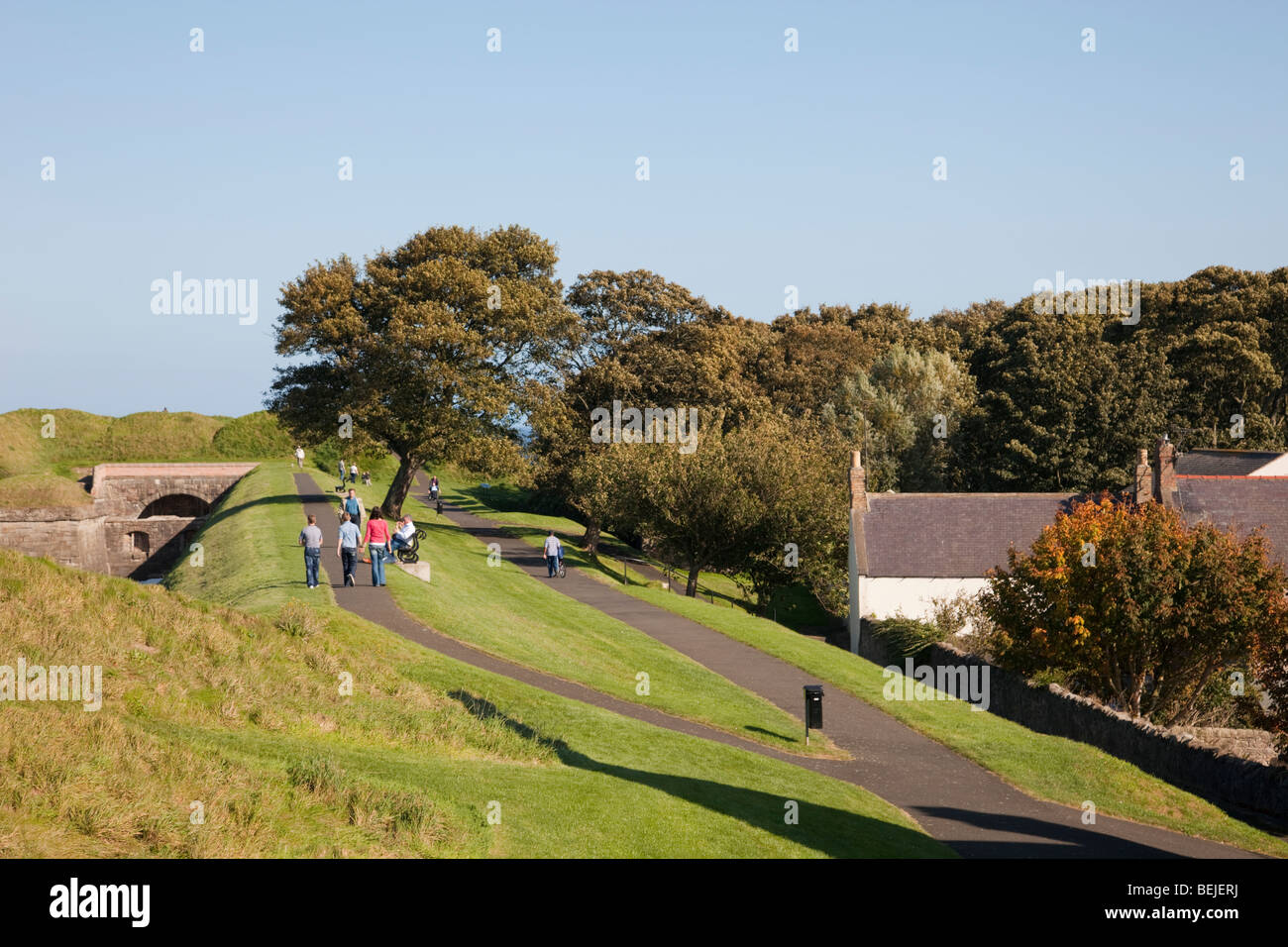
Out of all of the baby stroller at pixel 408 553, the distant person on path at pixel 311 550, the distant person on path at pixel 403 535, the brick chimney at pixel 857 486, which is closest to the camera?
the distant person on path at pixel 311 550

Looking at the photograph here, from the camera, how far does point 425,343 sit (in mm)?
50656

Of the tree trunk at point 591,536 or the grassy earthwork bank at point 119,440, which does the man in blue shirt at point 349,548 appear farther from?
the grassy earthwork bank at point 119,440

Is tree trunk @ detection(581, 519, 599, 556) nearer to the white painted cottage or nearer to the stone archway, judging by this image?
the white painted cottage

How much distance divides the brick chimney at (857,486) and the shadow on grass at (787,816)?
3421 centimetres

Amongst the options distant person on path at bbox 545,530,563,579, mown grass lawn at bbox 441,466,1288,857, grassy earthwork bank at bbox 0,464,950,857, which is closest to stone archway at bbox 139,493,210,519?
distant person on path at bbox 545,530,563,579

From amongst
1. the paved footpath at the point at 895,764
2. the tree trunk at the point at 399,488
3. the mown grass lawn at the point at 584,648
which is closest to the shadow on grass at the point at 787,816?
the paved footpath at the point at 895,764

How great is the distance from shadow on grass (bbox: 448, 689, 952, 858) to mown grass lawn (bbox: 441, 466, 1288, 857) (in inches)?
240

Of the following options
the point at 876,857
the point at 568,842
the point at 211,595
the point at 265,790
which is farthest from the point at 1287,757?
the point at 211,595

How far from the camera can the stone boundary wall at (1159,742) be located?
2233 centimetres

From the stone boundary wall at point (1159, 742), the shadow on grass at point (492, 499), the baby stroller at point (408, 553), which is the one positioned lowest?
the stone boundary wall at point (1159, 742)

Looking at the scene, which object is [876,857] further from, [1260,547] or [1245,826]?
[1260,547]

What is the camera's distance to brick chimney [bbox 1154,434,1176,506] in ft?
159

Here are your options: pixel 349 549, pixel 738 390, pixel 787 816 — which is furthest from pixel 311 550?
pixel 738 390
